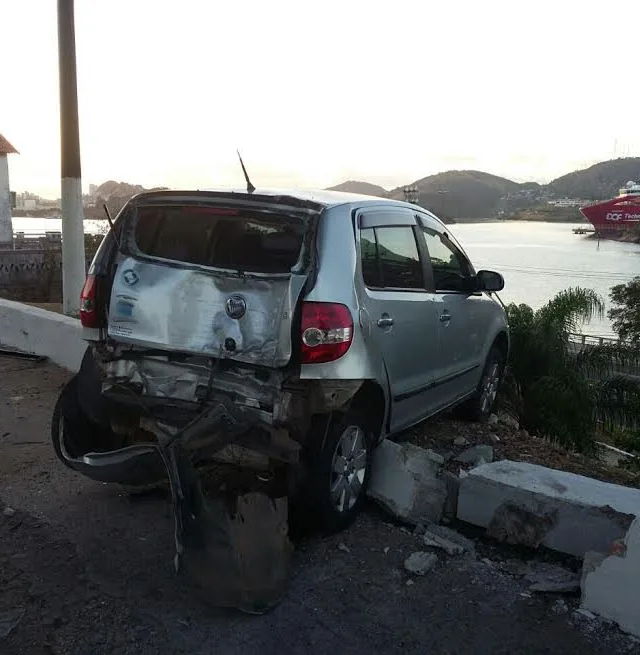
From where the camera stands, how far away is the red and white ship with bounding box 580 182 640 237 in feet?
268

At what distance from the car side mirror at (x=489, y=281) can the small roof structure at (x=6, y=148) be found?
5001 centimetres

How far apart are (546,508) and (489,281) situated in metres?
2.14

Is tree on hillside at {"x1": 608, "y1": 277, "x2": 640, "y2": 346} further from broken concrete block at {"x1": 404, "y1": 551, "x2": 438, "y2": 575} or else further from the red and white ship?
the red and white ship

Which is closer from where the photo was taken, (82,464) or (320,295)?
(320,295)

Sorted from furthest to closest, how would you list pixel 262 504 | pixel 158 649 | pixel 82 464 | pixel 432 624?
pixel 82 464
pixel 262 504
pixel 432 624
pixel 158 649

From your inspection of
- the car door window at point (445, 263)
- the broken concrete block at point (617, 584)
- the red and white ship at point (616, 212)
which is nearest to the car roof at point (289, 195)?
the car door window at point (445, 263)

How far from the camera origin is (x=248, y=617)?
120 inches

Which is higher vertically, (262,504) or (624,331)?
(262,504)

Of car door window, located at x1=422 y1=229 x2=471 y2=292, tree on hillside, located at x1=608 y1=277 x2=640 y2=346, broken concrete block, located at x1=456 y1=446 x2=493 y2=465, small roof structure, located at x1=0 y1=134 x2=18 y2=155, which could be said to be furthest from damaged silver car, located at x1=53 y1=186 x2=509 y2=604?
small roof structure, located at x1=0 y1=134 x2=18 y2=155

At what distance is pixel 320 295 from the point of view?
Answer: 3473 millimetres

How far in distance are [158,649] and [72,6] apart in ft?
28.3

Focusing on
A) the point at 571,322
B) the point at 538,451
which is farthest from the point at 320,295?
the point at 571,322

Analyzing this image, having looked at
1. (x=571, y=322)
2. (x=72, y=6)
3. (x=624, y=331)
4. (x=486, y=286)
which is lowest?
(x=624, y=331)

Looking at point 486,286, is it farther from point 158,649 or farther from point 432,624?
point 158,649
